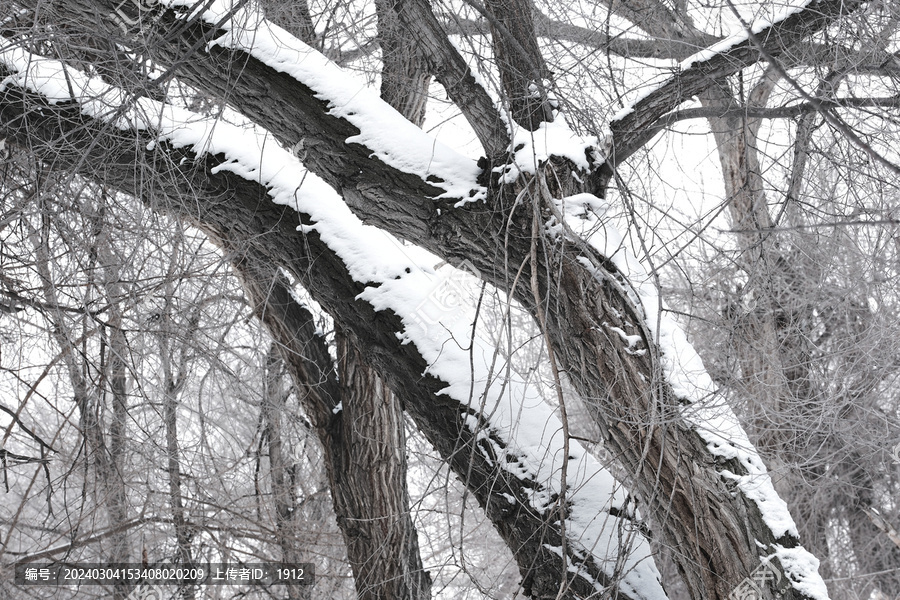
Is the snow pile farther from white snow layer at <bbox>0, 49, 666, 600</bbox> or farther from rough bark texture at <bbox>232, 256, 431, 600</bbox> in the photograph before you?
rough bark texture at <bbox>232, 256, 431, 600</bbox>

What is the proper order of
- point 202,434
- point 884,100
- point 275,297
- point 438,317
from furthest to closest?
point 275,297 < point 202,434 < point 438,317 < point 884,100

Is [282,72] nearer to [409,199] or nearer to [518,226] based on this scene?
[409,199]

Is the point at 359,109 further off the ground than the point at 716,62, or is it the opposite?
the point at 359,109

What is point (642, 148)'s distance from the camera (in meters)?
2.78

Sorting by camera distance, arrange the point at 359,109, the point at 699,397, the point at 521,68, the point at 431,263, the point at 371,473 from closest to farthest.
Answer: the point at 699,397, the point at 521,68, the point at 359,109, the point at 431,263, the point at 371,473

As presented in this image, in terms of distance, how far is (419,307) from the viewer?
9.07 ft

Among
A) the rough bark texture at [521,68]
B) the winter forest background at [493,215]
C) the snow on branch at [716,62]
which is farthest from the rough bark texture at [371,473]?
the snow on branch at [716,62]

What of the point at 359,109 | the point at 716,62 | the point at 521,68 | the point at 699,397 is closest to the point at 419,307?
the point at 359,109

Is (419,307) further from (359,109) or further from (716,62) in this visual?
(716,62)

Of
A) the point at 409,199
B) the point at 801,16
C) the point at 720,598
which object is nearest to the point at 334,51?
the point at 409,199

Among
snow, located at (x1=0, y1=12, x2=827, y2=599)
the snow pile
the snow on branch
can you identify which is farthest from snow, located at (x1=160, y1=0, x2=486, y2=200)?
the snow on branch

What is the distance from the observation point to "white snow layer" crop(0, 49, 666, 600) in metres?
2.53

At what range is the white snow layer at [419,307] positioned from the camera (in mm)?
2529

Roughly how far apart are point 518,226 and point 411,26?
2.84ft
